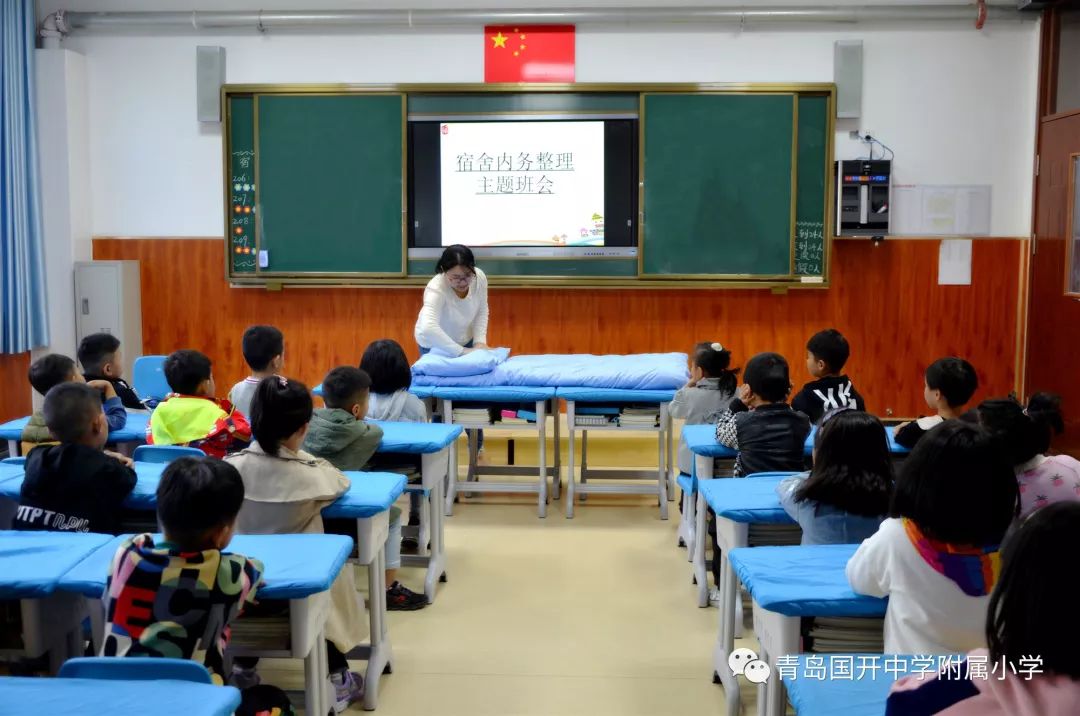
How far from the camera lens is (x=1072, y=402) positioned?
237 inches

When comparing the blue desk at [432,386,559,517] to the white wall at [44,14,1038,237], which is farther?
the white wall at [44,14,1038,237]

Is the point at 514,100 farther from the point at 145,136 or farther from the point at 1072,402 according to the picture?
the point at 1072,402

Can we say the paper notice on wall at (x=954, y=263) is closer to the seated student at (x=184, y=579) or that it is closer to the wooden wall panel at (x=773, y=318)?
the wooden wall panel at (x=773, y=318)

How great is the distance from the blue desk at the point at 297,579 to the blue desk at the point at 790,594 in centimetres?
93

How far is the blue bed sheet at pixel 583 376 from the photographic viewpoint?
15.6 ft

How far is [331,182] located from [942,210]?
416 cm

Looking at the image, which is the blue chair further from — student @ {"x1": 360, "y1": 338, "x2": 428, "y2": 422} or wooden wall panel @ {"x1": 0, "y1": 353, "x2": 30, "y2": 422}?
wooden wall panel @ {"x1": 0, "y1": 353, "x2": 30, "y2": 422}

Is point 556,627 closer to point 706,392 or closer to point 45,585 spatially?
point 706,392

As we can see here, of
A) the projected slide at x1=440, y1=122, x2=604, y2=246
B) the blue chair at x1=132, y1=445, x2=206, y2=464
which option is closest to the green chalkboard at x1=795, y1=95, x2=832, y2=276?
the projected slide at x1=440, y1=122, x2=604, y2=246

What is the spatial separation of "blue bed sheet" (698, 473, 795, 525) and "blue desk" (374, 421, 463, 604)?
3.34 feet

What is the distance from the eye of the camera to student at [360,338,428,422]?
13.1 ft

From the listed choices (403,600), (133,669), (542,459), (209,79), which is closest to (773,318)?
(542,459)

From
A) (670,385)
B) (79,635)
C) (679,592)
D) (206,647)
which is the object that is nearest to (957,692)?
(206,647)

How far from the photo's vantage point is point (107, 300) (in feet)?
22.4
